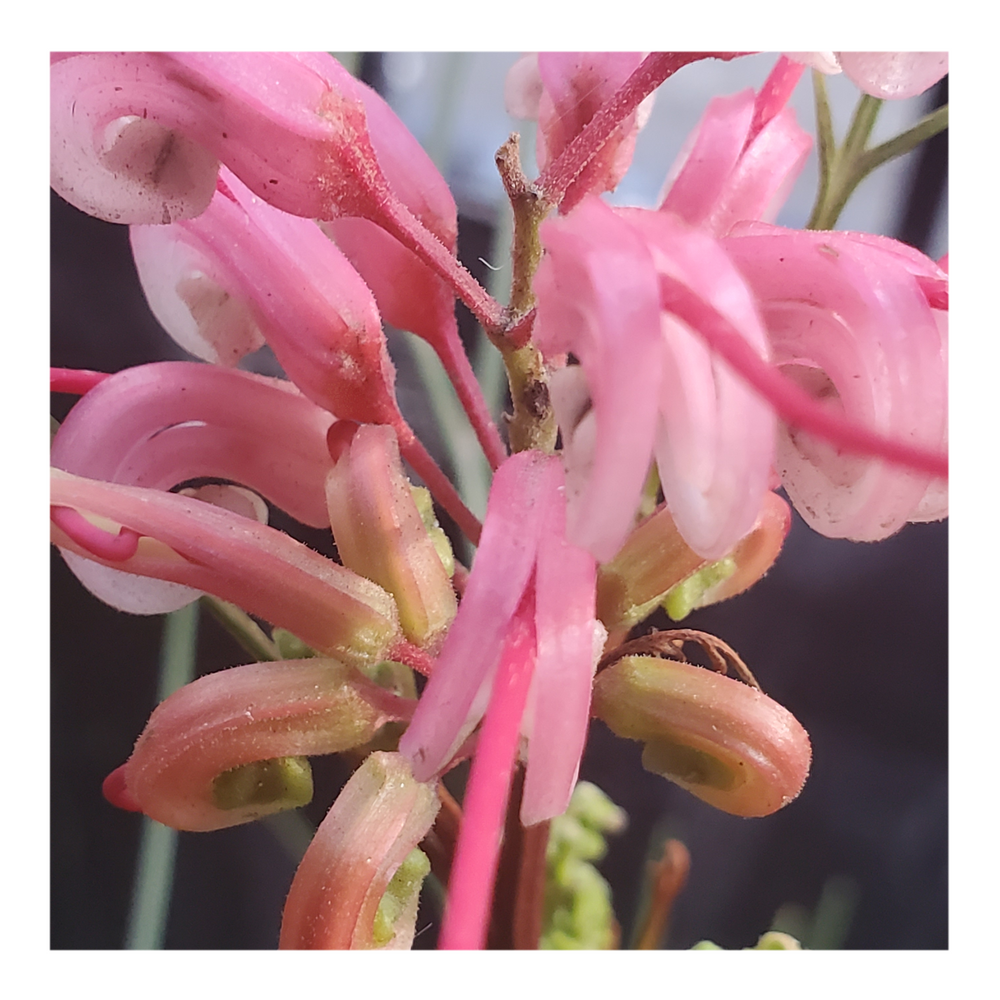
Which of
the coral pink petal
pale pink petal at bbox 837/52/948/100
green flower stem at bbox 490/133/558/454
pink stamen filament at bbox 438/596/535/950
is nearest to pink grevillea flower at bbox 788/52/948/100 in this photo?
pale pink petal at bbox 837/52/948/100

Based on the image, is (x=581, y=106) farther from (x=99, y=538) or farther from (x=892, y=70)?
(x=99, y=538)

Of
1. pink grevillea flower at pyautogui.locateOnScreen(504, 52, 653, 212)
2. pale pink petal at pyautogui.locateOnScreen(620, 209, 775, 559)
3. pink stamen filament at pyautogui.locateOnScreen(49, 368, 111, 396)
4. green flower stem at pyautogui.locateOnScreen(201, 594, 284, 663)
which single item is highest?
pink grevillea flower at pyautogui.locateOnScreen(504, 52, 653, 212)

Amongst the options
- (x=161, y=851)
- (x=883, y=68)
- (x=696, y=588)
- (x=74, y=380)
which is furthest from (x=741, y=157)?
(x=161, y=851)

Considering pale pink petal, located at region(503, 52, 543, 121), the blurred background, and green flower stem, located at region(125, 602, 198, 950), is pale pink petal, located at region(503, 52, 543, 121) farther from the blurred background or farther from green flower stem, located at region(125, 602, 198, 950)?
green flower stem, located at region(125, 602, 198, 950)

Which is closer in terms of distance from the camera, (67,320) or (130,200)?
(130,200)

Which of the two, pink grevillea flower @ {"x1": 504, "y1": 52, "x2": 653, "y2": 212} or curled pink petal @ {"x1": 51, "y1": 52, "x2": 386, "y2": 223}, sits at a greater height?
pink grevillea flower @ {"x1": 504, "y1": 52, "x2": 653, "y2": 212}
